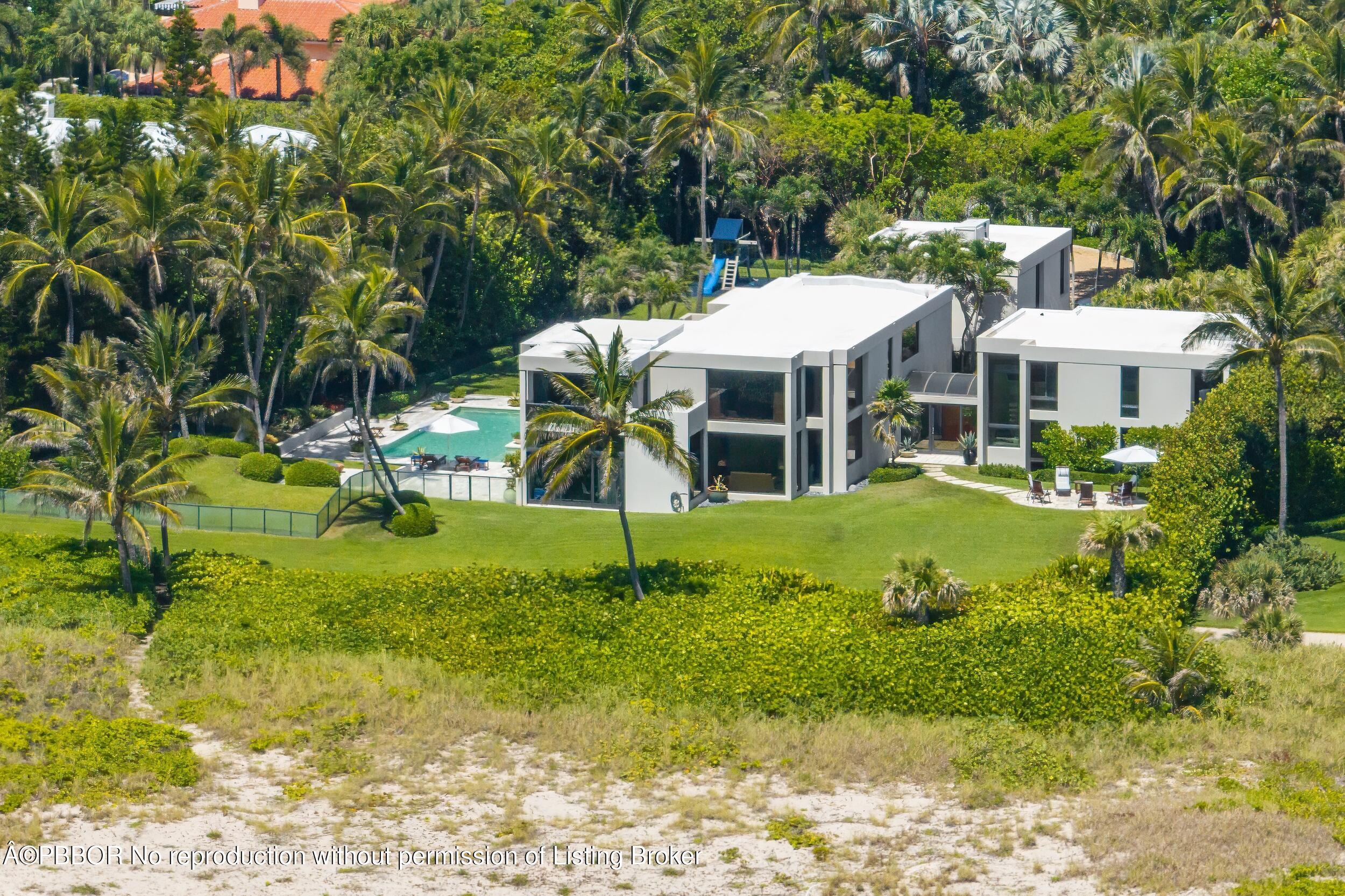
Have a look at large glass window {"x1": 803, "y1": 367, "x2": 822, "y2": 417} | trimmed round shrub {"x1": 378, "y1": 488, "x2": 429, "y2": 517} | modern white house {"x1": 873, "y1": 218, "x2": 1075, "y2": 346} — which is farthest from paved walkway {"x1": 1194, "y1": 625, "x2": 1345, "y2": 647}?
modern white house {"x1": 873, "y1": 218, "x2": 1075, "y2": 346}

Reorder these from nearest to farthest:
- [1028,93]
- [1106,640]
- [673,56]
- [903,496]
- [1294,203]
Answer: [1106,640]
[903,496]
[1294,203]
[673,56]
[1028,93]

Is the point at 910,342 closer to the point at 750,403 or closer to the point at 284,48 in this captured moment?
the point at 750,403

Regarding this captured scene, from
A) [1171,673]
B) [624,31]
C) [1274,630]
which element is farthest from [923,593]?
[624,31]

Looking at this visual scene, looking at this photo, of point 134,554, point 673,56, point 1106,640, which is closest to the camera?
point 1106,640

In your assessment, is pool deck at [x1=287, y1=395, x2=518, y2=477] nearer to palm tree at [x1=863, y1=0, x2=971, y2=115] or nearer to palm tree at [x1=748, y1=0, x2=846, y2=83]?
palm tree at [x1=748, y1=0, x2=846, y2=83]

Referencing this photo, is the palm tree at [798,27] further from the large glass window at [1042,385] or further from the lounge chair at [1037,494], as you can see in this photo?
the lounge chair at [1037,494]

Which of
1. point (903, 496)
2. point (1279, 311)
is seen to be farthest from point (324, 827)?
point (1279, 311)

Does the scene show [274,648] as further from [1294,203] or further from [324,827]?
[1294,203]
